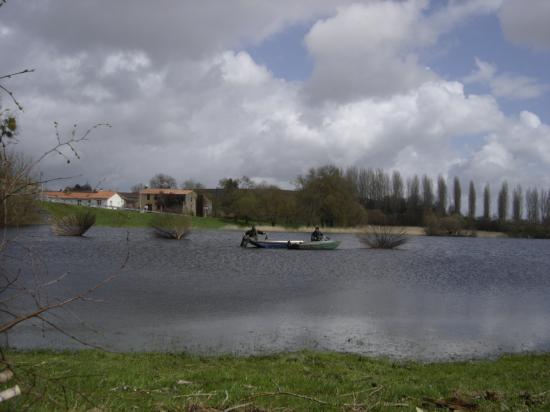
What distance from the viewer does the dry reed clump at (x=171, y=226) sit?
53.1 meters

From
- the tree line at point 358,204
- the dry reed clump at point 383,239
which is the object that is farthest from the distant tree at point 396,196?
the dry reed clump at point 383,239

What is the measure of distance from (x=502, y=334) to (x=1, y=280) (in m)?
14.7

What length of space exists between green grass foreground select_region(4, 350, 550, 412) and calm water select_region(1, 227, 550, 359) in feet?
3.04

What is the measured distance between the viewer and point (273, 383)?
7.12 meters

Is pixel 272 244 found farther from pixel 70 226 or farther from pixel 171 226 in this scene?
pixel 70 226

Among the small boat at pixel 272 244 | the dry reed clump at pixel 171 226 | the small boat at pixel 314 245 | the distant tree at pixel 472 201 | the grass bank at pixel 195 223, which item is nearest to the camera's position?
the small boat at pixel 272 244

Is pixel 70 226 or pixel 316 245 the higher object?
pixel 70 226

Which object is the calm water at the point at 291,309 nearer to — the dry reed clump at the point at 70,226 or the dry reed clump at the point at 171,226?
the dry reed clump at the point at 171,226

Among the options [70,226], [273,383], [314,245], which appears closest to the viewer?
[273,383]

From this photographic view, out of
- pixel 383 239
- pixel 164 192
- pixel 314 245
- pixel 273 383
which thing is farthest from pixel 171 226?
pixel 164 192

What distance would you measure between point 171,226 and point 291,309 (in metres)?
38.4

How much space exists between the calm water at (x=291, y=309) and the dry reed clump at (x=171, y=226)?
22.3m

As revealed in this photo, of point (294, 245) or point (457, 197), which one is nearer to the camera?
point (294, 245)

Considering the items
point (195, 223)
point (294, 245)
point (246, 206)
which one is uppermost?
point (246, 206)
